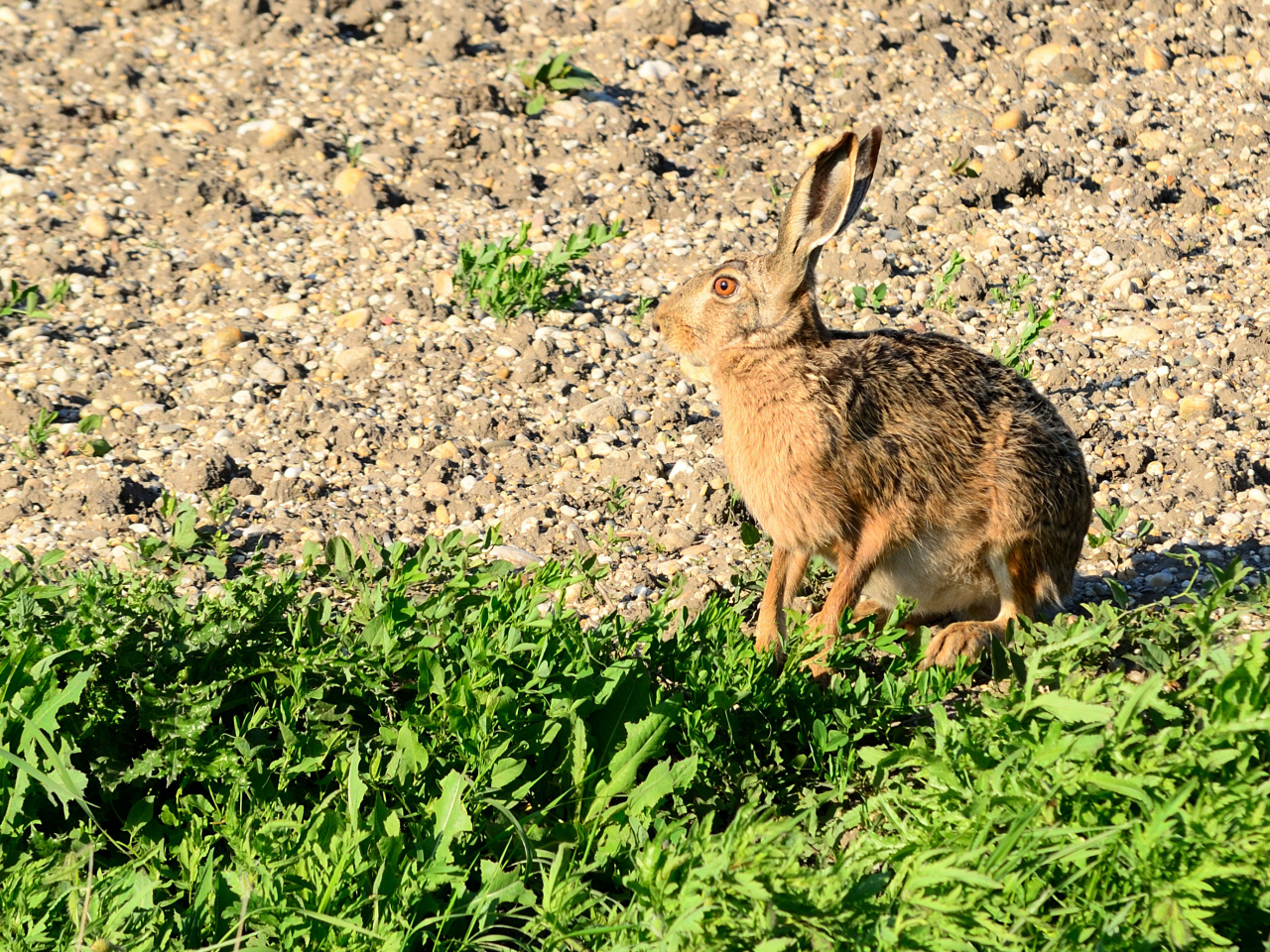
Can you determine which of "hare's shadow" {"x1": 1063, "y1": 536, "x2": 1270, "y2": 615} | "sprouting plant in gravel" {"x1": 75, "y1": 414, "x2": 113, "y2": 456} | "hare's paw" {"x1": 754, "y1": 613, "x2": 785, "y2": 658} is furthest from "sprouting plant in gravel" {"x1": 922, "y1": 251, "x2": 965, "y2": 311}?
"sprouting plant in gravel" {"x1": 75, "y1": 414, "x2": 113, "y2": 456}

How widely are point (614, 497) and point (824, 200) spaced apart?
149cm

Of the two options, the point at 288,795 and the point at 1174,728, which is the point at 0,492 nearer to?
the point at 288,795

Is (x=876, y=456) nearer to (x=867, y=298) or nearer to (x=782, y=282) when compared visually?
(x=782, y=282)

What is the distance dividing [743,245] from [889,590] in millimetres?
2698

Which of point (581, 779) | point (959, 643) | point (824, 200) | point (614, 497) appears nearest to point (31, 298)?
point (614, 497)

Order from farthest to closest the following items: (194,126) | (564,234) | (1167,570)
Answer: (194,126) < (564,234) < (1167,570)

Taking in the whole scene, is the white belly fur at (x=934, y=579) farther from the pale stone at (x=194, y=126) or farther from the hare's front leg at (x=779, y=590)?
the pale stone at (x=194, y=126)

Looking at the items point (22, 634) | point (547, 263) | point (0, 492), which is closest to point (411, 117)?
point (547, 263)

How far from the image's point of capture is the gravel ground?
505 centimetres

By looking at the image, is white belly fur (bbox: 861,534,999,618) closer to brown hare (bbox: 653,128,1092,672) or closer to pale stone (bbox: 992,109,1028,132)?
brown hare (bbox: 653,128,1092,672)

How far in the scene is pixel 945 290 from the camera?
6.20 meters

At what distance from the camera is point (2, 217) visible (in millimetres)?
6441

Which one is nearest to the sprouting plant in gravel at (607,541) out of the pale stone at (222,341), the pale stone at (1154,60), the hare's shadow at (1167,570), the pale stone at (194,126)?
the hare's shadow at (1167,570)

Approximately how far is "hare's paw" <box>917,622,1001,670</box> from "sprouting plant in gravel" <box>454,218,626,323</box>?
2658 mm
